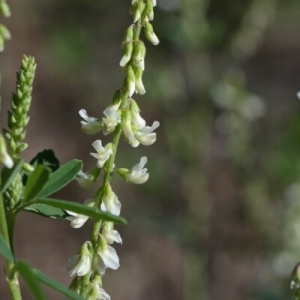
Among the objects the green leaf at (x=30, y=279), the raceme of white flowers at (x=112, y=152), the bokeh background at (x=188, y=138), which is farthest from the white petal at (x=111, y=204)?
the bokeh background at (x=188, y=138)

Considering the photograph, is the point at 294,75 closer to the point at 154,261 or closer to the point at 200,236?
the point at 154,261

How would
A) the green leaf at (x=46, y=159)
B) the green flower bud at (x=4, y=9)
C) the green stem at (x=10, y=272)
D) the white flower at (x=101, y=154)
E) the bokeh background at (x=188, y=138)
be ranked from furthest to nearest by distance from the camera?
the bokeh background at (x=188, y=138)
the green leaf at (x=46, y=159)
the white flower at (x=101, y=154)
the green stem at (x=10, y=272)
the green flower bud at (x=4, y=9)

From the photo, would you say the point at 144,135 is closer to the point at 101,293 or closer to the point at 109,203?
the point at 109,203

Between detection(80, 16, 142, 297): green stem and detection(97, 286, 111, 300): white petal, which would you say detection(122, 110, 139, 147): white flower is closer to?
detection(80, 16, 142, 297): green stem

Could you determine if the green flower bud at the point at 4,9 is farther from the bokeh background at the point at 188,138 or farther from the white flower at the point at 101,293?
the bokeh background at the point at 188,138

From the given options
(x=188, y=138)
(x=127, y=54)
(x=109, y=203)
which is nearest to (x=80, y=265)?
(x=109, y=203)

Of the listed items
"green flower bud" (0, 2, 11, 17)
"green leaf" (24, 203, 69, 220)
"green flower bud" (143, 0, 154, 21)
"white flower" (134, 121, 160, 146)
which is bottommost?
"green leaf" (24, 203, 69, 220)

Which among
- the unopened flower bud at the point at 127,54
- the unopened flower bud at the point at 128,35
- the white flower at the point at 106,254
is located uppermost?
the unopened flower bud at the point at 128,35

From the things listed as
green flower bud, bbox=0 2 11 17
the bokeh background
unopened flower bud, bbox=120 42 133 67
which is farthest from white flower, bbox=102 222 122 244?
the bokeh background
